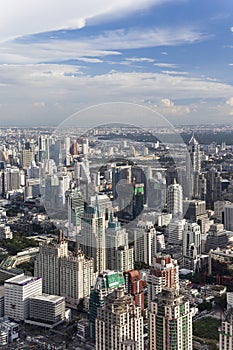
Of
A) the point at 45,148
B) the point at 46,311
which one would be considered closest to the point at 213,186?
the point at 45,148

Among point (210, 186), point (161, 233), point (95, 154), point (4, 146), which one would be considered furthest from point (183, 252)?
point (4, 146)

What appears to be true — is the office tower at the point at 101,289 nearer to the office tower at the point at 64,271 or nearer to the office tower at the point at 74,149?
the office tower at the point at 64,271

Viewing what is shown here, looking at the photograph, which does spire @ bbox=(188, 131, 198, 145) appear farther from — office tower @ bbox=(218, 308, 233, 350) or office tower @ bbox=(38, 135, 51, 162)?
office tower @ bbox=(218, 308, 233, 350)

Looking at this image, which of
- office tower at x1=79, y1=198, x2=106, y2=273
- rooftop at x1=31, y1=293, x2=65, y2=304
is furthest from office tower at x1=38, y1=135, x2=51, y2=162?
rooftop at x1=31, y1=293, x2=65, y2=304

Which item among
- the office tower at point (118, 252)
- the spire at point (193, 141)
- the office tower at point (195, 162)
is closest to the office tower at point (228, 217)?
the office tower at point (195, 162)

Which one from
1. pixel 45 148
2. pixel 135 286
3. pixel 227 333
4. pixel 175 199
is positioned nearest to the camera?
pixel 227 333

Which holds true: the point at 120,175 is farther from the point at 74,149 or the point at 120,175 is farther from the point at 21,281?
the point at 21,281
